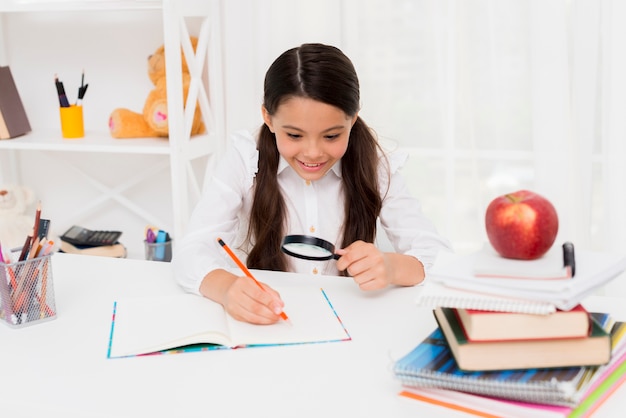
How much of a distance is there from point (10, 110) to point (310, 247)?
1.64 m

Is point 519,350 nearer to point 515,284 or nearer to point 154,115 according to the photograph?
point 515,284

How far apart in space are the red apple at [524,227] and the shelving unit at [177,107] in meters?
1.46

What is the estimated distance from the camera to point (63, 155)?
274 centimetres

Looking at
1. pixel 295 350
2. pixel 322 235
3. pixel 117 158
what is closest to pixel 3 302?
pixel 295 350

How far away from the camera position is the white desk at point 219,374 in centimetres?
85

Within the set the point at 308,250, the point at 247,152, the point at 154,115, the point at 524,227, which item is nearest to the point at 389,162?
the point at 247,152

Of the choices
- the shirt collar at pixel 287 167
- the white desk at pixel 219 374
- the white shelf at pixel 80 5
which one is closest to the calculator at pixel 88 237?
the white shelf at pixel 80 5

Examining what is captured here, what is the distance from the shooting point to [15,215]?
2.58 m

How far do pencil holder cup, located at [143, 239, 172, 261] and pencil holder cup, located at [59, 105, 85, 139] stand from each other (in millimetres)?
435

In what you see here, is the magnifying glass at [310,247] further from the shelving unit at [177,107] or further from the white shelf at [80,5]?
the white shelf at [80,5]

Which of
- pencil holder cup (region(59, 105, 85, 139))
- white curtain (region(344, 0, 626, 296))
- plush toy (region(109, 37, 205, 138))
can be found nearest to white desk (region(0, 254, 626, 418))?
white curtain (region(344, 0, 626, 296))

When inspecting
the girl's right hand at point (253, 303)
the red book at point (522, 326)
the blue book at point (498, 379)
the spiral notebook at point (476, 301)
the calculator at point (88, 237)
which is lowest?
the calculator at point (88, 237)

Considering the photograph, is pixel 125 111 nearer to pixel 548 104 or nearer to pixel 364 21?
pixel 364 21

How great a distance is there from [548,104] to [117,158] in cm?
150
